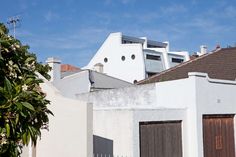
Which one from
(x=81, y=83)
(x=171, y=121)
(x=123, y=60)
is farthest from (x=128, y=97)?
(x=123, y=60)

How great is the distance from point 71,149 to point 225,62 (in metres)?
12.4

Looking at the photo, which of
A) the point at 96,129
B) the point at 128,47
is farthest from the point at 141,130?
the point at 128,47

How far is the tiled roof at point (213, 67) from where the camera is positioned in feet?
66.2

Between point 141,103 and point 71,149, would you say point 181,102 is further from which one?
point 71,149

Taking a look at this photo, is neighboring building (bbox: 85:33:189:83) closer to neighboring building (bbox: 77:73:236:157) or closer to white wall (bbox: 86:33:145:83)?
white wall (bbox: 86:33:145:83)

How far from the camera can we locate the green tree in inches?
179

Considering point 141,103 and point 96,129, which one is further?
point 141,103

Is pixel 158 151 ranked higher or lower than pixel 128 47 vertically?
lower

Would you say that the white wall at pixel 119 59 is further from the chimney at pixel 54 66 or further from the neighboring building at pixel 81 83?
the chimney at pixel 54 66

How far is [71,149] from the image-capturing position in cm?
1152

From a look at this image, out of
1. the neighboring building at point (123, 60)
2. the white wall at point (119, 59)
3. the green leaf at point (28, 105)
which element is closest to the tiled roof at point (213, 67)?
the green leaf at point (28, 105)

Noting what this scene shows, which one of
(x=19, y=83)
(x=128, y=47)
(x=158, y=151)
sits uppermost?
(x=128, y=47)

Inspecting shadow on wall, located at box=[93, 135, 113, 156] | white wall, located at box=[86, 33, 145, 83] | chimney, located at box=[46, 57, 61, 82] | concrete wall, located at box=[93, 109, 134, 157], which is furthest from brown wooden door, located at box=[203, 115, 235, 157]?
white wall, located at box=[86, 33, 145, 83]

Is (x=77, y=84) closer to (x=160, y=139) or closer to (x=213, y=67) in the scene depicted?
(x=213, y=67)
